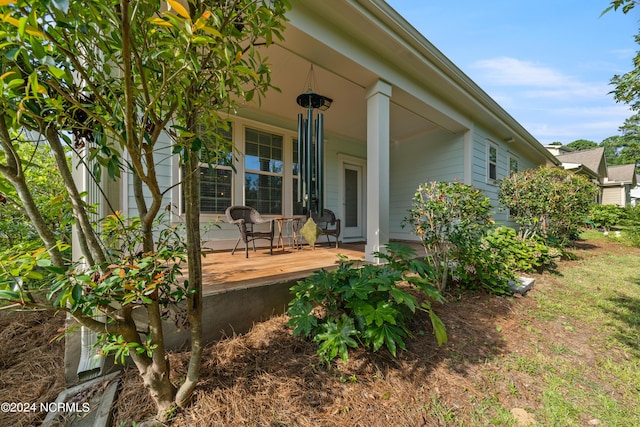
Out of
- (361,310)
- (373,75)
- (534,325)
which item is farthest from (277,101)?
(534,325)

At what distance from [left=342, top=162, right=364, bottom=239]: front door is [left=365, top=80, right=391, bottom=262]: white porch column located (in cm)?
282

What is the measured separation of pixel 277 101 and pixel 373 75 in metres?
1.95

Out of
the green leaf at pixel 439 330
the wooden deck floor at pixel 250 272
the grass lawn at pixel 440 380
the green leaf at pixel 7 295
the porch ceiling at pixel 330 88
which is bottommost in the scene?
the grass lawn at pixel 440 380

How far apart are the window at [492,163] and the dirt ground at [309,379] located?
16.6 feet

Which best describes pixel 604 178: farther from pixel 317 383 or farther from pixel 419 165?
pixel 317 383

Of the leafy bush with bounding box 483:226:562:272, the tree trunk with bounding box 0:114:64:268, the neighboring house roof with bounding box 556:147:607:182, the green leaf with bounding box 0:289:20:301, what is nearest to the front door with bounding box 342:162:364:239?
the leafy bush with bounding box 483:226:562:272

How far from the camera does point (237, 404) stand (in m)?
1.42

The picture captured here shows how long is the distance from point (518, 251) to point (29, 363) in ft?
19.2

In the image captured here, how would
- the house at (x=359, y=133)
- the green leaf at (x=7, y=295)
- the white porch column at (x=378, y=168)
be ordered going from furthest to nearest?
the white porch column at (x=378, y=168) < the house at (x=359, y=133) < the green leaf at (x=7, y=295)

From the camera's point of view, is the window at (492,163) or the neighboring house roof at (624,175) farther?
the neighboring house roof at (624,175)

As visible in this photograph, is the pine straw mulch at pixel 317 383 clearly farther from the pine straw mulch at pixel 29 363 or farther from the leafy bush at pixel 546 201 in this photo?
the leafy bush at pixel 546 201

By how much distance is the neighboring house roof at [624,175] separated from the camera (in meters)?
18.1

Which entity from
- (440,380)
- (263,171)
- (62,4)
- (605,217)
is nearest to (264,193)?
(263,171)

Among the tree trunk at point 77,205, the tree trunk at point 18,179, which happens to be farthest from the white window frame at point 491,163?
the tree trunk at point 18,179
